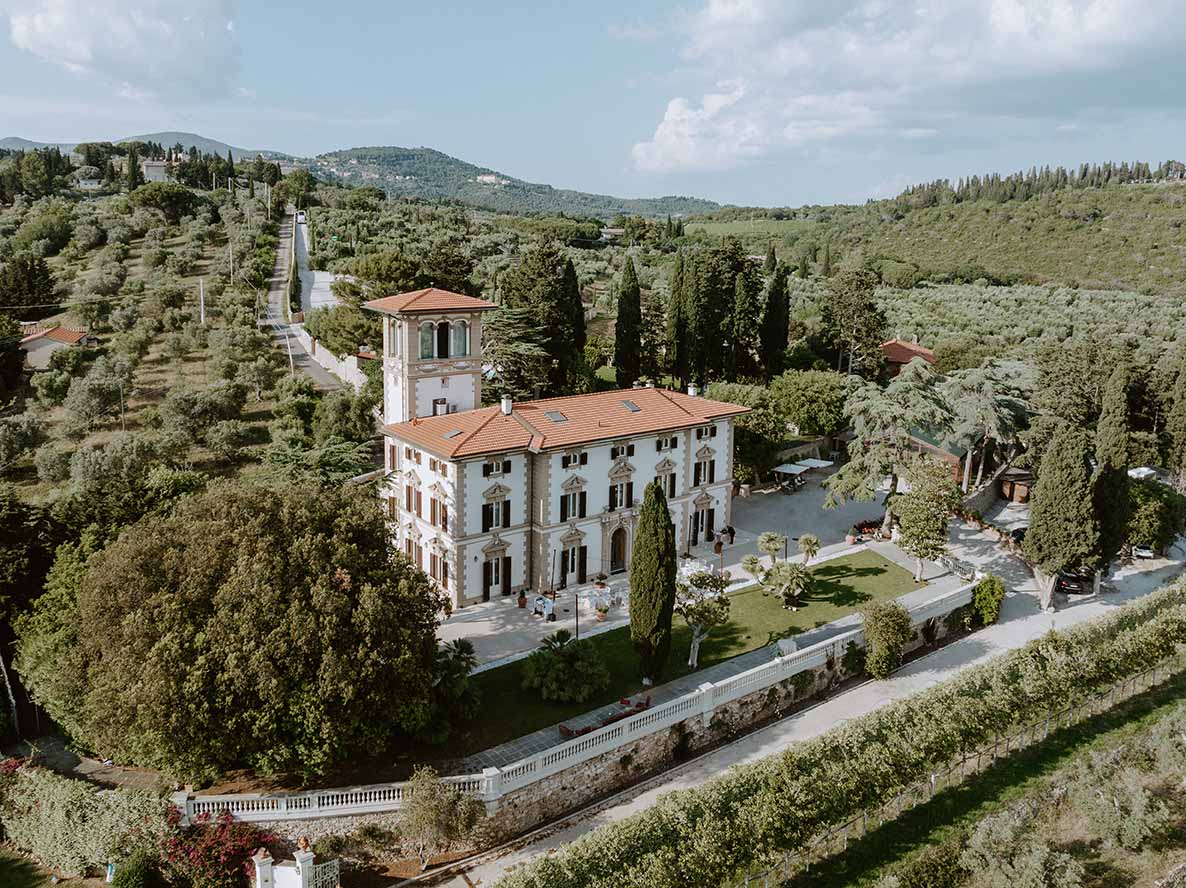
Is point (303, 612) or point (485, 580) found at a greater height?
point (303, 612)

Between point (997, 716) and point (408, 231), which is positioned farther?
point (408, 231)

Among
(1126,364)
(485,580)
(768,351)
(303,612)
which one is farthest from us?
(768,351)

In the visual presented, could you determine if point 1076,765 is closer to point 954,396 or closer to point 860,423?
point 860,423

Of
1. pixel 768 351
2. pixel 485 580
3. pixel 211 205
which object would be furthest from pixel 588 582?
pixel 211 205

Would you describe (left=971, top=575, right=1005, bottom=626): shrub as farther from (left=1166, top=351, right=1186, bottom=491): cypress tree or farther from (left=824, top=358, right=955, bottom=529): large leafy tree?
A: (left=1166, top=351, right=1186, bottom=491): cypress tree

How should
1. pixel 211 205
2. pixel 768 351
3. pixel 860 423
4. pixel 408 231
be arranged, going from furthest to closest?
→ pixel 211 205 → pixel 408 231 → pixel 768 351 → pixel 860 423

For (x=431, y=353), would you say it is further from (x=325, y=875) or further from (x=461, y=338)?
(x=325, y=875)

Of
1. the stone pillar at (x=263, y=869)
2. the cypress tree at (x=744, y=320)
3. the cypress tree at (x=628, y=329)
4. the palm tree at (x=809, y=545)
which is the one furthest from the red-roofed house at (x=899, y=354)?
the stone pillar at (x=263, y=869)
